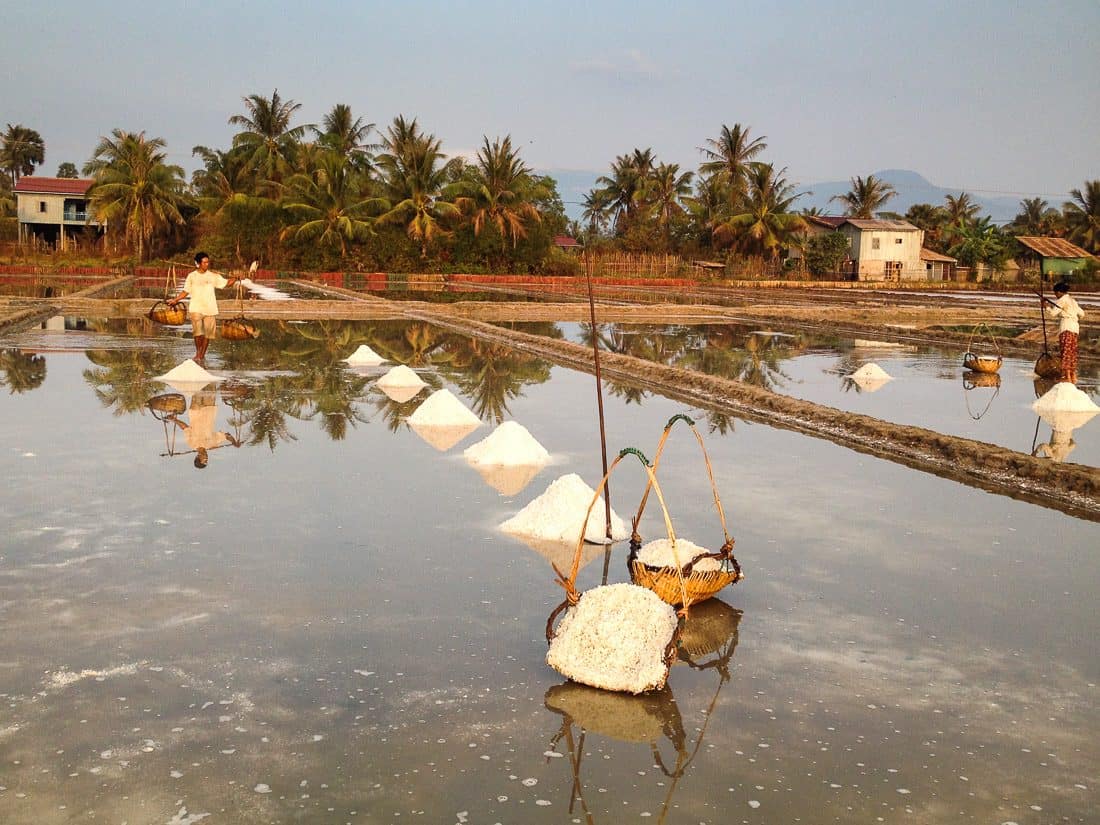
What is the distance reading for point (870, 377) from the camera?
11.5 meters

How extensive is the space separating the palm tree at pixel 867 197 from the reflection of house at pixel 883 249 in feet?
18.2

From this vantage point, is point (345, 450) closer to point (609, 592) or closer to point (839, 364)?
point (609, 592)

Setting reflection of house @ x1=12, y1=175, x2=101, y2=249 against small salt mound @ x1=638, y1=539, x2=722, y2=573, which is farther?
reflection of house @ x1=12, y1=175, x2=101, y2=249

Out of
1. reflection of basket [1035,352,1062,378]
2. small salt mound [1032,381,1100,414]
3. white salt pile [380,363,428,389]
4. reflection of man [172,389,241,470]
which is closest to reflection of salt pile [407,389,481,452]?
reflection of man [172,389,241,470]

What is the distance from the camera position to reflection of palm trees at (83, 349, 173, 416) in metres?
8.65

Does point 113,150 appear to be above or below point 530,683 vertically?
above

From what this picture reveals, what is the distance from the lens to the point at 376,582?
4.19 metres

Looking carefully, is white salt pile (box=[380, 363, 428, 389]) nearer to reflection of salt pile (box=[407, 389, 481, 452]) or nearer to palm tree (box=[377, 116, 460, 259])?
reflection of salt pile (box=[407, 389, 481, 452])

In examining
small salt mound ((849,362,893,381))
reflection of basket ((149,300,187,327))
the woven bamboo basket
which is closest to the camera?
the woven bamboo basket

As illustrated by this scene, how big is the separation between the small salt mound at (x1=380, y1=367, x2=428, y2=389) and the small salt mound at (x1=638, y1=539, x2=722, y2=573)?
588 cm

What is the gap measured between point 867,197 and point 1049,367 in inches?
1962

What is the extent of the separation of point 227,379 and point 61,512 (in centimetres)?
509

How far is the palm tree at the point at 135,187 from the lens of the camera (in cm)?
4153

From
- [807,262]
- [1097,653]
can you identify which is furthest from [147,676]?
[807,262]
